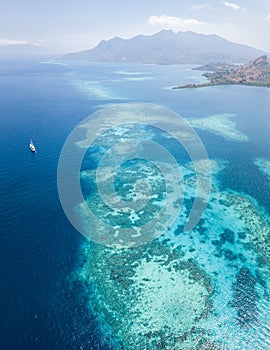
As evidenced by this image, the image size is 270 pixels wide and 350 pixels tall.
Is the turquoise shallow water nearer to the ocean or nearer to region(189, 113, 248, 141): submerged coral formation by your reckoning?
the ocean

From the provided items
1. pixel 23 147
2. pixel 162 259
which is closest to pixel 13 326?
pixel 162 259

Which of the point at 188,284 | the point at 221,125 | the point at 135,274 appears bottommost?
the point at 188,284

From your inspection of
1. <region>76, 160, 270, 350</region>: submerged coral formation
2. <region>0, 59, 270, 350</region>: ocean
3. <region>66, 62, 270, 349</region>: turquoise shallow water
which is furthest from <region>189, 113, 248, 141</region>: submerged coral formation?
<region>76, 160, 270, 350</region>: submerged coral formation

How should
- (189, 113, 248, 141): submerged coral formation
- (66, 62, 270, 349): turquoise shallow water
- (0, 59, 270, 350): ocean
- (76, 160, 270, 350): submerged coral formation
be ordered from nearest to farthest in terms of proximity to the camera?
(0, 59, 270, 350): ocean, (76, 160, 270, 350): submerged coral formation, (66, 62, 270, 349): turquoise shallow water, (189, 113, 248, 141): submerged coral formation

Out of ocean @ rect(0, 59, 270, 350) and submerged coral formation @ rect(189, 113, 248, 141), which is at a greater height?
submerged coral formation @ rect(189, 113, 248, 141)

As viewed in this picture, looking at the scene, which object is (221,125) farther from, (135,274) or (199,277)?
(135,274)

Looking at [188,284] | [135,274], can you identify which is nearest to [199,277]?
[188,284]

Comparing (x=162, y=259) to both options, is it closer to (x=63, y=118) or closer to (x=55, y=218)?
(x=55, y=218)

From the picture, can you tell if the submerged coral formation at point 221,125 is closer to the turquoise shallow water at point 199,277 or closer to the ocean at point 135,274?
the ocean at point 135,274

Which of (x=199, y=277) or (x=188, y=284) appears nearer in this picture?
(x=188, y=284)

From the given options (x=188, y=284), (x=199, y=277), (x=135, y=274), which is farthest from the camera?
(x=135, y=274)

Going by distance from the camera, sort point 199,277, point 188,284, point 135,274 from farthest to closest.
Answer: point 135,274
point 199,277
point 188,284

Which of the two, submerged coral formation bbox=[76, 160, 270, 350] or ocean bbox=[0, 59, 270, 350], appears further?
submerged coral formation bbox=[76, 160, 270, 350]
